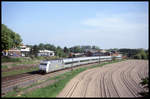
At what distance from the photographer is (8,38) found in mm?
35719

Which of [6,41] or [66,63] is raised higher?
[6,41]

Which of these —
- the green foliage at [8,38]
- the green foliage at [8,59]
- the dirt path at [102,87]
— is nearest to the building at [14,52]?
the green foliage at [8,59]

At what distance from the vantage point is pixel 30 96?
1645 cm

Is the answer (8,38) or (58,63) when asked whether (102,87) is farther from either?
(8,38)

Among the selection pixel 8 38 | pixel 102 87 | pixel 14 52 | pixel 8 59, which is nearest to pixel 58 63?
pixel 8 38

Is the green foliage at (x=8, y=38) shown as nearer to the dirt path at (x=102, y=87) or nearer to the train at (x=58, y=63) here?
the train at (x=58, y=63)

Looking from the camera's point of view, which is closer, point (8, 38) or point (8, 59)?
point (8, 38)

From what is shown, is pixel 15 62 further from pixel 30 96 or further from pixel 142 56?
pixel 142 56

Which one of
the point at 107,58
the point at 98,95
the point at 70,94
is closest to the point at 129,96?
the point at 98,95

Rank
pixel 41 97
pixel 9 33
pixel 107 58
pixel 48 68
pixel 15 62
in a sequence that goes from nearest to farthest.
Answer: pixel 41 97, pixel 48 68, pixel 9 33, pixel 15 62, pixel 107 58

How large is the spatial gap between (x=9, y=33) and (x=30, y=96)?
25.1 metres

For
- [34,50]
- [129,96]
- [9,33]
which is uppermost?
[9,33]

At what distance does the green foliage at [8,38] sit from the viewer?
114ft

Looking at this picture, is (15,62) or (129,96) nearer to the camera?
(129,96)
